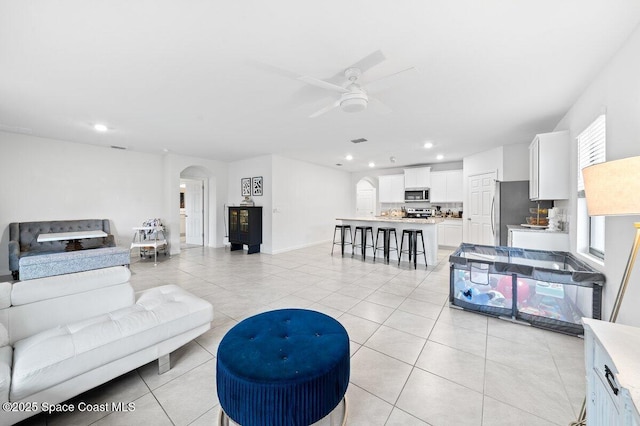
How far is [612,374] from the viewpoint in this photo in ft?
3.01

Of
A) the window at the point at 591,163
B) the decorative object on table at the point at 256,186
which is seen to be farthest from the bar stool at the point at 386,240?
the decorative object on table at the point at 256,186

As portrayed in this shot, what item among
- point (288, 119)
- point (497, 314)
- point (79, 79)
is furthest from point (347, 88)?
point (497, 314)

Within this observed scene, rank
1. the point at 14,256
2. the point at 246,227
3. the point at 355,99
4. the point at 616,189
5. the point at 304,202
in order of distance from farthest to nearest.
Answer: the point at 304,202 < the point at 246,227 < the point at 14,256 < the point at 355,99 < the point at 616,189

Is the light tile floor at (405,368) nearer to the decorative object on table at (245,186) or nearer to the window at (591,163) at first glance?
the window at (591,163)

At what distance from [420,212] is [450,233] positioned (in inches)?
40.6

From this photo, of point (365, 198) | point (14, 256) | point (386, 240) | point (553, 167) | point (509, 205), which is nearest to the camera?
point (553, 167)

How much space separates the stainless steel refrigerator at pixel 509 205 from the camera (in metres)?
4.49

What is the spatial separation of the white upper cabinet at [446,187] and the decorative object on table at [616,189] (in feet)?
20.6

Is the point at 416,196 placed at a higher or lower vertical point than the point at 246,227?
higher

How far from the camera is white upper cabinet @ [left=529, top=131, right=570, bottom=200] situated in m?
3.27

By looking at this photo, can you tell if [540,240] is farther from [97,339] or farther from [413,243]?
[97,339]

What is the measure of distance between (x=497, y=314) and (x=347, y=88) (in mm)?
→ 2994

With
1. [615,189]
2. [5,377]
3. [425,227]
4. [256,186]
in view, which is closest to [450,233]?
[425,227]

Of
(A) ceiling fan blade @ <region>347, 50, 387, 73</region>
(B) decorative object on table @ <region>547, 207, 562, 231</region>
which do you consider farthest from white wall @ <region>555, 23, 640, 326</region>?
(A) ceiling fan blade @ <region>347, 50, 387, 73</region>
